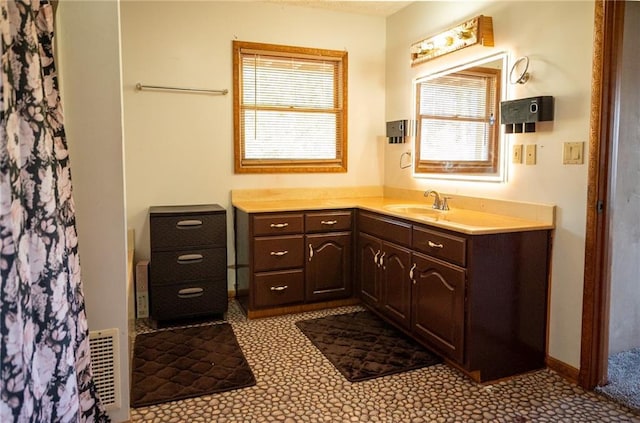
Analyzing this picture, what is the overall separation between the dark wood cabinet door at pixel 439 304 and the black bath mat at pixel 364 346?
0.13 metres

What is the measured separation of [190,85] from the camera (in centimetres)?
360

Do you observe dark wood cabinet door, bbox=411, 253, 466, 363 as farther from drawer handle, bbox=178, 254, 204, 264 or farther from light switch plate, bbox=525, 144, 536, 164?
drawer handle, bbox=178, 254, 204, 264

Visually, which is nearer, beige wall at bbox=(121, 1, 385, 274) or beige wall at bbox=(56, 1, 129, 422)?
beige wall at bbox=(56, 1, 129, 422)

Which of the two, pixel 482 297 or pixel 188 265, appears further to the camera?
pixel 188 265

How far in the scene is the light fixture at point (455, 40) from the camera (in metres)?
2.90

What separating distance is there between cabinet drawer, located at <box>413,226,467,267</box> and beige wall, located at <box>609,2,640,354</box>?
80cm

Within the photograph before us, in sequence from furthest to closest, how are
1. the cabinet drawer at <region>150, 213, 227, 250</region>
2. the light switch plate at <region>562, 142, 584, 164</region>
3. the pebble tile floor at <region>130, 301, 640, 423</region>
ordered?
the cabinet drawer at <region>150, 213, 227, 250</region> → the light switch plate at <region>562, 142, 584, 164</region> → the pebble tile floor at <region>130, 301, 640, 423</region>

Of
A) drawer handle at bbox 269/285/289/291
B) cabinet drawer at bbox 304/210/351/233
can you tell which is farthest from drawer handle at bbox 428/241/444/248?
drawer handle at bbox 269/285/289/291

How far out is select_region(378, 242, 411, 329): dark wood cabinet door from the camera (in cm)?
293

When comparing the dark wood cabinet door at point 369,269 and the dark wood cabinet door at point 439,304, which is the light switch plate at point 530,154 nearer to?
the dark wood cabinet door at point 439,304

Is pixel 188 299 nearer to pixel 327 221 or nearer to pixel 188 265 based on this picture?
pixel 188 265

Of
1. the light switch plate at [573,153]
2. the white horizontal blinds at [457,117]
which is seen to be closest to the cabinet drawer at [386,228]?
the white horizontal blinds at [457,117]

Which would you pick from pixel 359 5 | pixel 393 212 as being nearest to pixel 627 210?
pixel 393 212

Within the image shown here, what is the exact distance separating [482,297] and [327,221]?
1.38 m
